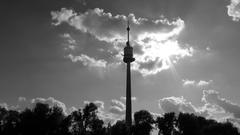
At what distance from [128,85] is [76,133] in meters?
48.0

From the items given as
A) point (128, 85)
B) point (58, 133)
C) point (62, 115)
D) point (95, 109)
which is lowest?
point (58, 133)

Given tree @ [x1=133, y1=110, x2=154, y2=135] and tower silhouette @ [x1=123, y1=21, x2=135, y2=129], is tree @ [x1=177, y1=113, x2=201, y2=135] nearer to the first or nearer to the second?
tree @ [x1=133, y1=110, x2=154, y2=135]

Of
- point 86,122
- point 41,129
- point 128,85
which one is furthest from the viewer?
point 128,85

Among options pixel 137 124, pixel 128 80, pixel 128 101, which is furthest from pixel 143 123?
pixel 128 80

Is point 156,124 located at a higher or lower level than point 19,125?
higher

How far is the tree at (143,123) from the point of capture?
312 ft

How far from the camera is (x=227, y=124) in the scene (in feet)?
311

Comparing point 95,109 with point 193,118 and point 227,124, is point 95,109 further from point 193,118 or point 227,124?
point 227,124

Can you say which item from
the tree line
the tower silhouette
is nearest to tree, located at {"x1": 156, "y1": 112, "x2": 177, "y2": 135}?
the tree line

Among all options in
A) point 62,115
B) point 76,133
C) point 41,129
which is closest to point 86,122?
point 76,133

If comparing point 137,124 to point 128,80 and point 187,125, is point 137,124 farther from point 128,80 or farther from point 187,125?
point 128,80

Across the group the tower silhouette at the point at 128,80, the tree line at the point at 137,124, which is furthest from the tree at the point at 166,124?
the tower silhouette at the point at 128,80

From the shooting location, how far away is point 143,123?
3920 inches

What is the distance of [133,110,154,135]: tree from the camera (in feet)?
312
